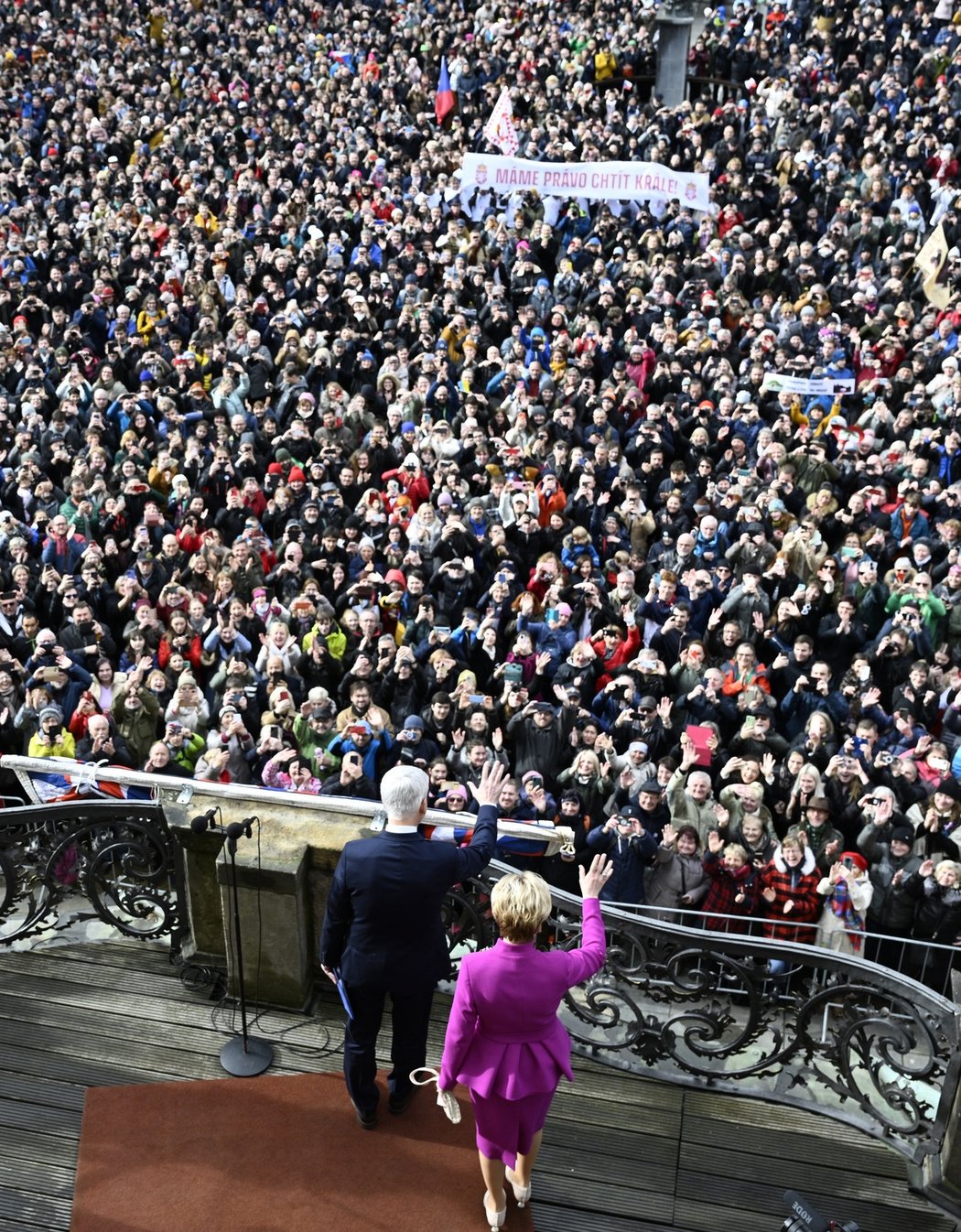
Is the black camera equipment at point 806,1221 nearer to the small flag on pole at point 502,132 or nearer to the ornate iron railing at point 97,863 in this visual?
the ornate iron railing at point 97,863

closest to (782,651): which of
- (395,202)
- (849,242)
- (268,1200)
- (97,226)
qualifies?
(268,1200)

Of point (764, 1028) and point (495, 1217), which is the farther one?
point (764, 1028)

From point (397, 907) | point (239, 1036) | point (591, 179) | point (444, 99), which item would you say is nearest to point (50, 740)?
point (239, 1036)

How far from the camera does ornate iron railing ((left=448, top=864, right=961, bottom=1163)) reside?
15.8 ft

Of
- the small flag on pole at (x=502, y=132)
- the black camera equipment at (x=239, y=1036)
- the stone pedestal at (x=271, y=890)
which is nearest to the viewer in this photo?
the black camera equipment at (x=239, y=1036)

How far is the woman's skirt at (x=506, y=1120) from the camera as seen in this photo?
162 inches

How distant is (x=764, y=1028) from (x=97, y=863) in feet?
10.4

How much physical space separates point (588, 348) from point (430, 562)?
4.48 meters

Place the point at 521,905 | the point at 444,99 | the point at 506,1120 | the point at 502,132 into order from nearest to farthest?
the point at 521,905 → the point at 506,1120 → the point at 502,132 → the point at 444,99

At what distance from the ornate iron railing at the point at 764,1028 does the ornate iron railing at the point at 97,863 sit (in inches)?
57.1

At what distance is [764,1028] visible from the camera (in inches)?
201

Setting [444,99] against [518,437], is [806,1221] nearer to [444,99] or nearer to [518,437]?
[518,437]

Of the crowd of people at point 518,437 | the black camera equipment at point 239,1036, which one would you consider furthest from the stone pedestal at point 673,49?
the black camera equipment at point 239,1036

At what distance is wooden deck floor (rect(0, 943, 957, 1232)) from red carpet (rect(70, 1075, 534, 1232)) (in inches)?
4.6
